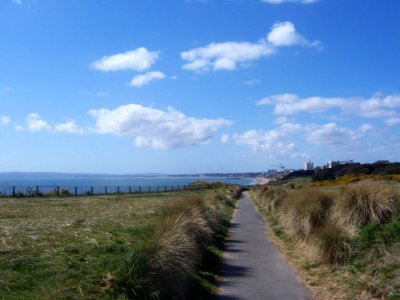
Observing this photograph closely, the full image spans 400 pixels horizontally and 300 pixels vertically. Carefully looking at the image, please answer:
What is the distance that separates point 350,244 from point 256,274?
7.90ft

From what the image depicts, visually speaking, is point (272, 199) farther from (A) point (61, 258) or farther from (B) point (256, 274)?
(A) point (61, 258)

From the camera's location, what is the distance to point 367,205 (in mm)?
14211

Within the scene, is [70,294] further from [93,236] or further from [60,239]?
[93,236]

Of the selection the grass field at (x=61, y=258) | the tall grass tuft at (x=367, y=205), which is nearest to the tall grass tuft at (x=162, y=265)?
the grass field at (x=61, y=258)

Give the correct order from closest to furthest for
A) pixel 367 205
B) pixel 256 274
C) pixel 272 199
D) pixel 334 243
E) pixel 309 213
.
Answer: pixel 256 274 < pixel 334 243 < pixel 367 205 < pixel 309 213 < pixel 272 199

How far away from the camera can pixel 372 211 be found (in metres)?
14.0

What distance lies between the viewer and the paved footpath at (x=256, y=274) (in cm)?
1044

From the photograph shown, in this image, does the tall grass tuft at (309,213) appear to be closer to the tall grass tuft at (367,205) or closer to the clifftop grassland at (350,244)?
the clifftop grassland at (350,244)

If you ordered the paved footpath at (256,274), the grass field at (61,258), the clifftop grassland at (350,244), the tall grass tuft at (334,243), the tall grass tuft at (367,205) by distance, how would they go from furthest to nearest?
the tall grass tuft at (367,205) → the tall grass tuft at (334,243) → the paved footpath at (256,274) → the clifftop grassland at (350,244) → the grass field at (61,258)

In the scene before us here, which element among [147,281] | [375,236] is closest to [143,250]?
[147,281]

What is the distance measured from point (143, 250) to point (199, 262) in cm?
349

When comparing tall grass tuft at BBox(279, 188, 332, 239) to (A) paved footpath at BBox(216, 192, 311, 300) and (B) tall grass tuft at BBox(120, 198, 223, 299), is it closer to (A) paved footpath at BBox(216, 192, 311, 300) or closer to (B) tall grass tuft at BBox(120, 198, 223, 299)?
(A) paved footpath at BBox(216, 192, 311, 300)

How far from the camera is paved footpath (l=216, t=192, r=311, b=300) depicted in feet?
34.2

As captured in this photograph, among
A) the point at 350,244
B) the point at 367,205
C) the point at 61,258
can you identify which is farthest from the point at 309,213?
the point at 61,258
